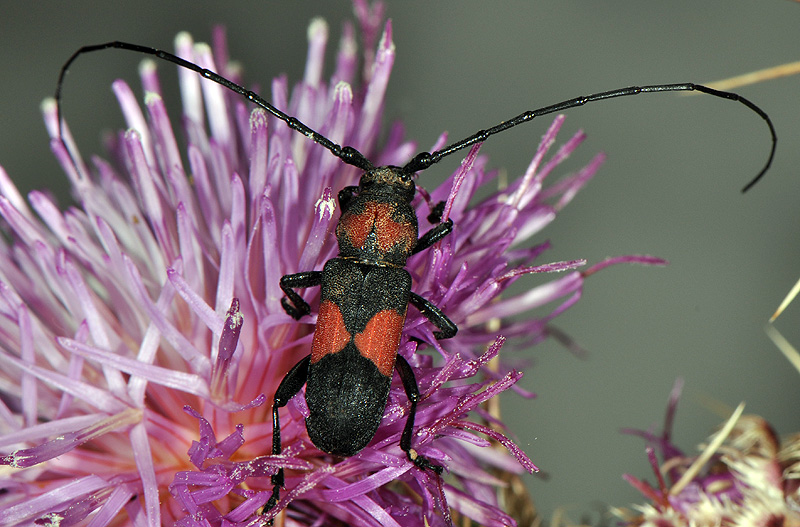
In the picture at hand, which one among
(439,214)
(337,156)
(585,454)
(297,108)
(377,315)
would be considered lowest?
(585,454)

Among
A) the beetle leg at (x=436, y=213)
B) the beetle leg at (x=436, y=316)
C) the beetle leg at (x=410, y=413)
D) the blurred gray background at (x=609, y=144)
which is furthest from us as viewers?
the blurred gray background at (x=609, y=144)

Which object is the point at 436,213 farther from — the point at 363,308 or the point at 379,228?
the point at 363,308

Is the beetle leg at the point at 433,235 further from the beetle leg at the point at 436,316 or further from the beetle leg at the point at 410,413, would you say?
the beetle leg at the point at 410,413

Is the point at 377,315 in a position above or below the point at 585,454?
above

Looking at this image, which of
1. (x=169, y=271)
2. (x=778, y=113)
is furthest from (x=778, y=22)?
(x=169, y=271)

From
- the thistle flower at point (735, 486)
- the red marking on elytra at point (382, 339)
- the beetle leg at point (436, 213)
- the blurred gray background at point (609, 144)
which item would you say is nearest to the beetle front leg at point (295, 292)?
the red marking on elytra at point (382, 339)

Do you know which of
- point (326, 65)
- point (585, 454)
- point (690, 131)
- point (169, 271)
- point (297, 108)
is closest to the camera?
point (169, 271)

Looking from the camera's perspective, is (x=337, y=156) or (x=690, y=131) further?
(x=690, y=131)

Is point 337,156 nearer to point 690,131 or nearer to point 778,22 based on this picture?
point 690,131
